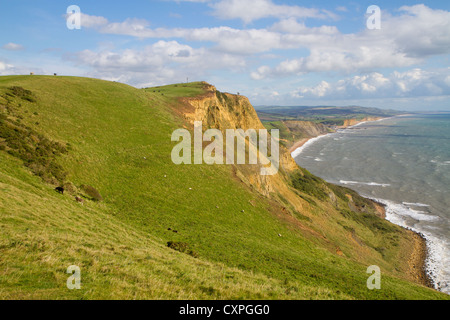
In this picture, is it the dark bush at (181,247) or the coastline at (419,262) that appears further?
the coastline at (419,262)

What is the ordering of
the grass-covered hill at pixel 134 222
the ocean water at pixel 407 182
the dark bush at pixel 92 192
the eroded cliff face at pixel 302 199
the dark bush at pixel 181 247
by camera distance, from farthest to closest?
1. the ocean water at pixel 407 182
2. the eroded cliff face at pixel 302 199
3. the dark bush at pixel 92 192
4. the dark bush at pixel 181 247
5. the grass-covered hill at pixel 134 222

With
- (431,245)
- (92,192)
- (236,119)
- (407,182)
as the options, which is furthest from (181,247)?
(407,182)

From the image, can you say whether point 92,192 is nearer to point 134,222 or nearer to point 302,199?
point 134,222

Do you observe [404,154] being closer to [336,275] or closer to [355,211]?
[355,211]

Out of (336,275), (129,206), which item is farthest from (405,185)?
(129,206)

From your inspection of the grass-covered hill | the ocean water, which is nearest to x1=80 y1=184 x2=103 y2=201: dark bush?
the grass-covered hill

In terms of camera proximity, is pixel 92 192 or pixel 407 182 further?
pixel 407 182

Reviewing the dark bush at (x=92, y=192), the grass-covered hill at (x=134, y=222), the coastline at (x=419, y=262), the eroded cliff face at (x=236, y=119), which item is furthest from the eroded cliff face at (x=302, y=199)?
the dark bush at (x=92, y=192)

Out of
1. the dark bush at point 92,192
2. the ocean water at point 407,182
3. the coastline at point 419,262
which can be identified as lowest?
the coastline at point 419,262

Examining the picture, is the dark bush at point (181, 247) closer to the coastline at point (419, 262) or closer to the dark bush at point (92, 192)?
the dark bush at point (92, 192)
